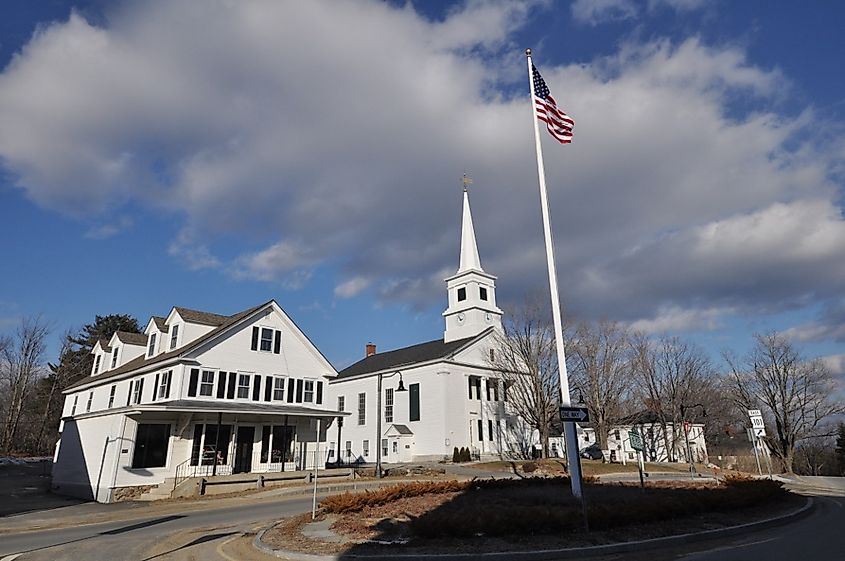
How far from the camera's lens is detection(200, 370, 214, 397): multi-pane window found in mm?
29422

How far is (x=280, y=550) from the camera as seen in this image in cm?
1095

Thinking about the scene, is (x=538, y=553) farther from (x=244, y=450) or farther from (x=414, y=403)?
(x=414, y=403)

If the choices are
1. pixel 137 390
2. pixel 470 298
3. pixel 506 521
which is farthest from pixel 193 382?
pixel 470 298

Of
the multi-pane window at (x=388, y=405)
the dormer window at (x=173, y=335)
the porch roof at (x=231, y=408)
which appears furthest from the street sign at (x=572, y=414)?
the multi-pane window at (x=388, y=405)

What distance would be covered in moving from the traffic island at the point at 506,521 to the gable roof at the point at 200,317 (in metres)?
20.6

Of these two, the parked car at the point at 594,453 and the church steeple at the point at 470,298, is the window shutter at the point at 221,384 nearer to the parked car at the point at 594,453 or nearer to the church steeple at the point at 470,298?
the church steeple at the point at 470,298

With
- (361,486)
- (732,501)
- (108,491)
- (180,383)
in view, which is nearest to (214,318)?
(180,383)

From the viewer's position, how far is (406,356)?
5222cm

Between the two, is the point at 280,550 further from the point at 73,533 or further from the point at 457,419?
the point at 457,419

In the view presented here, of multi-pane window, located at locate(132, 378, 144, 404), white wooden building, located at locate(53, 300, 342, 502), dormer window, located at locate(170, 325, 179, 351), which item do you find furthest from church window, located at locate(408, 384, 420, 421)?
multi-pane window, located at locate(132, 378, 144, 404)

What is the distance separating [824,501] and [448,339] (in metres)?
35.2

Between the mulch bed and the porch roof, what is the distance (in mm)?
14269

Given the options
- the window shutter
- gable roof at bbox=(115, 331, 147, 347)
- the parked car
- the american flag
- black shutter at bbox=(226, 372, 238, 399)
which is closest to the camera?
the american flag

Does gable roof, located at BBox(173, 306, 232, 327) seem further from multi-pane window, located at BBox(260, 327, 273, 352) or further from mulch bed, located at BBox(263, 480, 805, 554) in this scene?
mulch bed, located at BBox(263, 480, 805, 554)
